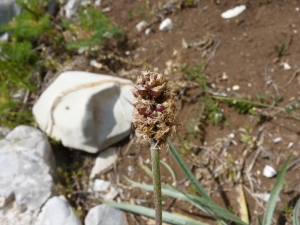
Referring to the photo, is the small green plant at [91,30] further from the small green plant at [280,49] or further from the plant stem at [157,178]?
the plant stem at [157,178]

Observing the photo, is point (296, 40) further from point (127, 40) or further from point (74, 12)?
point (74, 12)

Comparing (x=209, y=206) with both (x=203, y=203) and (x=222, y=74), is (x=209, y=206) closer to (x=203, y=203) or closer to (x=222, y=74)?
(x=203, y=203)

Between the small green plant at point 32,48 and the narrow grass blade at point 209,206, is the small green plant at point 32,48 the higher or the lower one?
the higher one

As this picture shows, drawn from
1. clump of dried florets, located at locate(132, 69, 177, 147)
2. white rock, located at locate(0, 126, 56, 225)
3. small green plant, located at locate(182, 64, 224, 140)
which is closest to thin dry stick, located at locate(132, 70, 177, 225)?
clump of dried florets, located at locate(132, 69, 177, 147)

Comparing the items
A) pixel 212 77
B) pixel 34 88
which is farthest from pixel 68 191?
pixel 212 77

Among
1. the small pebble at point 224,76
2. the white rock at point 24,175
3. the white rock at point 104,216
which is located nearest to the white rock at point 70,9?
the white rock at point 24,175

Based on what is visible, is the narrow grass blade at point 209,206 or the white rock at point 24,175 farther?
the white rock at point 24,175

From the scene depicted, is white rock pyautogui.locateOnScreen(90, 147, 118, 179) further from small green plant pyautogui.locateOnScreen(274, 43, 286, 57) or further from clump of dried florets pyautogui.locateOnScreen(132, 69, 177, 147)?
clump of dried florets pyautogui.locateOnScreen(132, 69, 177, 147)

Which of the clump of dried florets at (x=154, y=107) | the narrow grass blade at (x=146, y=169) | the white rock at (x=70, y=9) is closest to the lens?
the clump of dried florets at (x=154, y=107)
